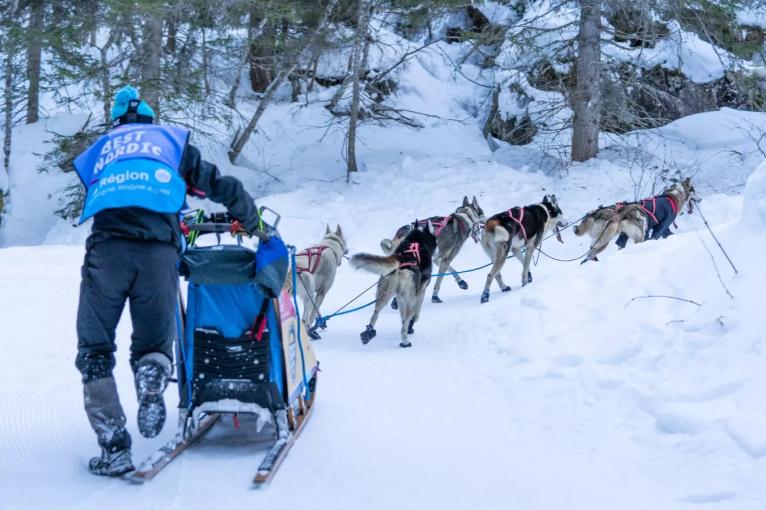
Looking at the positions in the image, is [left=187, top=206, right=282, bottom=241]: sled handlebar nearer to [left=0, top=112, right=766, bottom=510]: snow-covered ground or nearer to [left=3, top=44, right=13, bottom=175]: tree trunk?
[left=0, top=112, right=766, bottom=510]: snow-covered ground

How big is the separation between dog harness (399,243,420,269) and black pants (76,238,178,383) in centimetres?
381

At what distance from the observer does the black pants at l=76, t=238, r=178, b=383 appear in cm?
325

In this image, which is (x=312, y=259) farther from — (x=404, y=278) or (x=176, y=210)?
(x=176, y=210)

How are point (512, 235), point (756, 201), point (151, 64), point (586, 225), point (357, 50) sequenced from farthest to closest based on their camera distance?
1. point (357, 50)
2. point (151, 64)
3. point (586, 225)
4. point (512, 235)
5. point (756, 201)

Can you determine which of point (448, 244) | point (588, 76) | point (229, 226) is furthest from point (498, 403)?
point (588, 76)

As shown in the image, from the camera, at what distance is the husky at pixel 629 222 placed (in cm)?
966

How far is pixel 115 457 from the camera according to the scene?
3.33 meters

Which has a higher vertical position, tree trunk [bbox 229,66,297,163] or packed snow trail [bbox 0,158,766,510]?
tree trunk [bbox 229,66,297,163]

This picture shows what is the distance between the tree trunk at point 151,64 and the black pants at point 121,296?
10.4 m

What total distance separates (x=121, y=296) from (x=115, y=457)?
733mm

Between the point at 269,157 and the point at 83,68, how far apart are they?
6.17m

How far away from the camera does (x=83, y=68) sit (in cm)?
1329

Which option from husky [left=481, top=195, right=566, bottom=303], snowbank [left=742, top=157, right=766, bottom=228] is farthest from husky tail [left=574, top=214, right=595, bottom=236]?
snowbank [left=742, top=157, right=766, bottom=228]

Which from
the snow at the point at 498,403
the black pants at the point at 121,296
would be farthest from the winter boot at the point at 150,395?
the snow at the point at 498,403
